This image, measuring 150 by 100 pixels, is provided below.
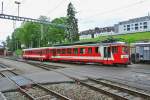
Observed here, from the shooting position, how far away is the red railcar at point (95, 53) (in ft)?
101

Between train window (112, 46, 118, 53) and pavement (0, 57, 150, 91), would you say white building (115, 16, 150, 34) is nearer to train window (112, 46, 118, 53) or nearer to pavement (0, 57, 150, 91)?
train window (112, 46, 118, 53)

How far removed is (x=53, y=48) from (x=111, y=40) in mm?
15579

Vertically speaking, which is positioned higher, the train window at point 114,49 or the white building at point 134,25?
the white building at point 134,25

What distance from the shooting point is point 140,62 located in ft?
125

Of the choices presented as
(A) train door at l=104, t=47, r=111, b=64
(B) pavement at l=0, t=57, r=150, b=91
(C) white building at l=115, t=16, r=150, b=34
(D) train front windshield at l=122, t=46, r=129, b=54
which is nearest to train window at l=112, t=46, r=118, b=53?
(A) train door at l=104, t=47, r=111, b=64

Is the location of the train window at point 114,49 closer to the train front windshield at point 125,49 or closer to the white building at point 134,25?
the train front windshield at point 125,49

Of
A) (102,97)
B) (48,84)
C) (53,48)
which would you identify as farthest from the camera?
(53,48)

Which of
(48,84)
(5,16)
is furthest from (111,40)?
(5,16)

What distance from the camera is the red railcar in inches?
1208

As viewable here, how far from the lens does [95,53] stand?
110 ft

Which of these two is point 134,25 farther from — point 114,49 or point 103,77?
point 103,77

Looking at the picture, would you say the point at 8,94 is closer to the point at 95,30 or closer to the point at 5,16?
the point at 5,16

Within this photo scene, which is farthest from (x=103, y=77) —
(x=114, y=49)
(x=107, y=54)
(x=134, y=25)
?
(x=134, y=25)

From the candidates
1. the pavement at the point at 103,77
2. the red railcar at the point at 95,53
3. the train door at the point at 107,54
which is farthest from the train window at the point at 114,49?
the pavement at the point at 103,77
